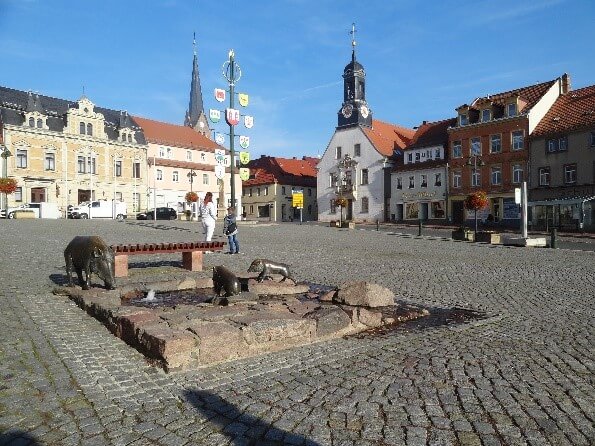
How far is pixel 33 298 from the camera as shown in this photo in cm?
724

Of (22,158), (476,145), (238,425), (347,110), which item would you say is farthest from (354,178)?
(238,425)

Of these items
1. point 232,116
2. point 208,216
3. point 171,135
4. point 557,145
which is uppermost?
point 171,135

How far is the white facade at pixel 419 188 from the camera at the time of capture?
1906 inches

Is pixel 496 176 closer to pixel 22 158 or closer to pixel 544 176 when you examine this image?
pixel 544 176

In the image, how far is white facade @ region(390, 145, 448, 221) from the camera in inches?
1906

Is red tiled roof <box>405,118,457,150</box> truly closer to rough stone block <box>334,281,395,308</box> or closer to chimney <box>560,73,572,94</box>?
chimney <box>560,73,572,94</box>

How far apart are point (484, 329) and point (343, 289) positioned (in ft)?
7.49

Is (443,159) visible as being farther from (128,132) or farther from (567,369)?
(567,369)

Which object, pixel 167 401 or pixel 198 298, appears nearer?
pixel 167 401

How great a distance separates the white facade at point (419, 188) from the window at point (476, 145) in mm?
3454

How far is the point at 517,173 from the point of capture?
41969 mm

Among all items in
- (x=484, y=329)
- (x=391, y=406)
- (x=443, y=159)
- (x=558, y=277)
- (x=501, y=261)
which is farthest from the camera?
(x=443, y=159)

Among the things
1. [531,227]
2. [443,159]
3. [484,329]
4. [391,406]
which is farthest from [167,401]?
[443,159]

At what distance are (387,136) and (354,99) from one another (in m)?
6.01
